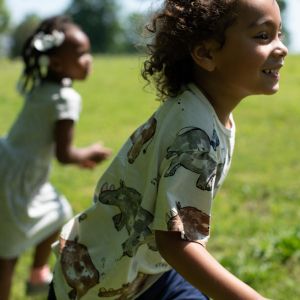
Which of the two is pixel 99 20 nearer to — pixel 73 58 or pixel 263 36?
pixel 73 58

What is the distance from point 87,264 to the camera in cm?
206

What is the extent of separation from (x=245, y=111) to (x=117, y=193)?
948 centimetres

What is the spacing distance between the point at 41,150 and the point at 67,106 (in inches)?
11.4

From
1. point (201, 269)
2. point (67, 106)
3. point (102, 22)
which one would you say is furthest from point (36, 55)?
point (102, 22)

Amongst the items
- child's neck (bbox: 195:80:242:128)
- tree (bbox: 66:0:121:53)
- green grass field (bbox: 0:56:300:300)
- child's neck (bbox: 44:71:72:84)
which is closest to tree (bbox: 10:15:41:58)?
tree (bbox: 66:0:121:53)

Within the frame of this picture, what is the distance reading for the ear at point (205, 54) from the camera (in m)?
1.84

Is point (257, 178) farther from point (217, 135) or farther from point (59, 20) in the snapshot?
point (217, 135)

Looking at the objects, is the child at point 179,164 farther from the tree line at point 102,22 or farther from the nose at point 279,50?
the tree line at point 102,22

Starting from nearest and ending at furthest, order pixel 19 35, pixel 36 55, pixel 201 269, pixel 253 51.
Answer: pixel 201 269 → pixel 253 51 → pixel 36 55 → pixel 19 35

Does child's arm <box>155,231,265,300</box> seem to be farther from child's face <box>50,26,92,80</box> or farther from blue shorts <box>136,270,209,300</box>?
child's face <box>50,26,92,80</box>

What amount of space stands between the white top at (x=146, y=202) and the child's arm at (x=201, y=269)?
0.11 feet

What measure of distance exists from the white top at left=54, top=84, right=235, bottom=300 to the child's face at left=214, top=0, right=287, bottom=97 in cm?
11

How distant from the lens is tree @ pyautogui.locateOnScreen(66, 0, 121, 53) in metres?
73.2

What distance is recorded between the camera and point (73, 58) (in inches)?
140
